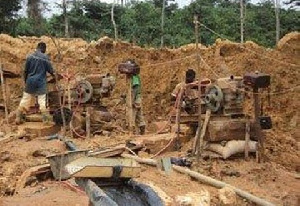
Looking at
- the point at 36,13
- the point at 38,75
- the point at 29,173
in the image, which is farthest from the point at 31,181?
the point at 36,13

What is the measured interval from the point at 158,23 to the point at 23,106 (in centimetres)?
1792

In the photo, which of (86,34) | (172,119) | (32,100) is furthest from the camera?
(86,34)

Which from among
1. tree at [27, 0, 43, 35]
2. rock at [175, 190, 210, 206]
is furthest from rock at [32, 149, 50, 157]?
tree at [27, 0, 43, 35]

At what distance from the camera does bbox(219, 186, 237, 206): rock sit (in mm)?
7480

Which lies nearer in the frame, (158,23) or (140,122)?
(140,122)

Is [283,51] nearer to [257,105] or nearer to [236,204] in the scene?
[257,105]

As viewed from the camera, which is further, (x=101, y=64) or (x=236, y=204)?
(x=101, y=64)

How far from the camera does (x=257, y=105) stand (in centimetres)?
941

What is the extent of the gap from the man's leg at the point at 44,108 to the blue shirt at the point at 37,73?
118 millimetres

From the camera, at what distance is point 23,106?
1200 cm

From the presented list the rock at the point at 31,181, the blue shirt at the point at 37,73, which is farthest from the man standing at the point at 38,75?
the rock at the point at 31,181

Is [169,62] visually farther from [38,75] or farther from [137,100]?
[38,75]

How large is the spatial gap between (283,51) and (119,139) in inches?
288

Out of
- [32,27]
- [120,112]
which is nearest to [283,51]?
[120,112]
